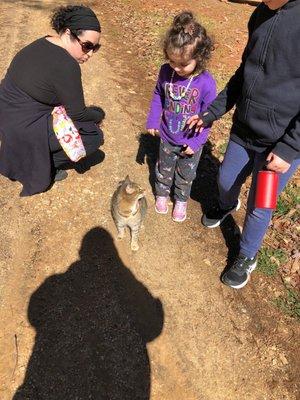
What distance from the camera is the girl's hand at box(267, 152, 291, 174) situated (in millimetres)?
3211

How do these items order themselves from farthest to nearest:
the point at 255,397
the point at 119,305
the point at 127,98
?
the point at 127,98 < the point at 119,305 < the point at 255,397

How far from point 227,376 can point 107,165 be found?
3.32 meters

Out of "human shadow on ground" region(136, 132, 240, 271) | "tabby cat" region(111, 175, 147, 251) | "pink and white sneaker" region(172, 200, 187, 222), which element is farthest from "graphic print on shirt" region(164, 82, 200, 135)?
"human shadow on ground" region(136, 132, 240, 271)

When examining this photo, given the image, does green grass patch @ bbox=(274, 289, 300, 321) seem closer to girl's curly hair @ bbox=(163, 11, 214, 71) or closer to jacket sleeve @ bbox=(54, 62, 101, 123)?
girl's curly hair @ bbox=(163, 11, 214, 71)

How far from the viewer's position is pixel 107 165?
5898 mm

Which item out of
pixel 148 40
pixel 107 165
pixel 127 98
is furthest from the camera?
pixel 148 40

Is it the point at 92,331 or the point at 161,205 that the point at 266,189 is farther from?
the point at 92,331

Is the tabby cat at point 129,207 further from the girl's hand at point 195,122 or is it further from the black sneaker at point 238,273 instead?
the black sneaker at point 238,273

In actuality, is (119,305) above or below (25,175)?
below

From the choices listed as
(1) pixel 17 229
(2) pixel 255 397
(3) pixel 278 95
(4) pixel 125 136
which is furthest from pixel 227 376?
(4) pixel 125 136

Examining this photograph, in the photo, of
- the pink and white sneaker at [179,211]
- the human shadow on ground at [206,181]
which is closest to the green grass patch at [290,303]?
the human shadow on ground at [206,181]

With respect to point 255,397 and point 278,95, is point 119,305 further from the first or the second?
point 278,95

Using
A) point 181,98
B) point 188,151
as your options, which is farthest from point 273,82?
point 188,151

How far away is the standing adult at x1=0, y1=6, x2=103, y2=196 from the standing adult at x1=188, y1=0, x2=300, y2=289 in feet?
4.66
